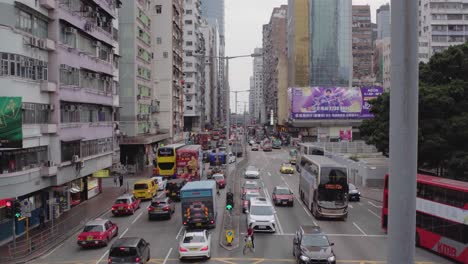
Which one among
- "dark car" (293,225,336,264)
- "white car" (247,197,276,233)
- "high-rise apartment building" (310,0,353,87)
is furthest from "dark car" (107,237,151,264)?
"high-rise apartment building" (310,0,353,87)

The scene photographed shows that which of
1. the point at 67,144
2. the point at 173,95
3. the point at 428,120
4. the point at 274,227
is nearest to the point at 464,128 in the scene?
the point at 428,120

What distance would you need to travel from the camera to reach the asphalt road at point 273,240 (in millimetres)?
22938


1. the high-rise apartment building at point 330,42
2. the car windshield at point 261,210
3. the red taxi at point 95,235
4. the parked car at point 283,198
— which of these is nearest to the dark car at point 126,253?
the red taxi at point 95,235

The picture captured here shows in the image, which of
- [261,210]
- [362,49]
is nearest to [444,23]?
[362,49]

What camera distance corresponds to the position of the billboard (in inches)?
919

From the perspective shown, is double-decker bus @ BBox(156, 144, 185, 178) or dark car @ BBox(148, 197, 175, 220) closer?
dark car @ BBox(148, 197, 175, 220)

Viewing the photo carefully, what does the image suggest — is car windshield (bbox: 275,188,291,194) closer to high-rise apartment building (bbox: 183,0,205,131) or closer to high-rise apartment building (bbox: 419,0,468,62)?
high-rise apartment building (bbox: 419,0,468,62)

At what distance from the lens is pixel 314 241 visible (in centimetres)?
2134

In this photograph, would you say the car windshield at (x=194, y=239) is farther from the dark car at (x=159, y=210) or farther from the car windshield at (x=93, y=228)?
the dark car at (x=159, y=210)

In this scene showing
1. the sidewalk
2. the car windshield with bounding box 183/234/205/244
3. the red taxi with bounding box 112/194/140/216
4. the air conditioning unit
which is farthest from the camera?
the red taxi with bounding box 112/194/140/216

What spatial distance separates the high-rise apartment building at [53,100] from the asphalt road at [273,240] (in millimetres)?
4308

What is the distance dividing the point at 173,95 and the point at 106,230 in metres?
60.3

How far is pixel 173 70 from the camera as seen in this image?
3376 inches

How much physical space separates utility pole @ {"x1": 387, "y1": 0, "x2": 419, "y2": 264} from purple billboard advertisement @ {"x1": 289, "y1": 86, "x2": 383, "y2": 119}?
3578 inches
